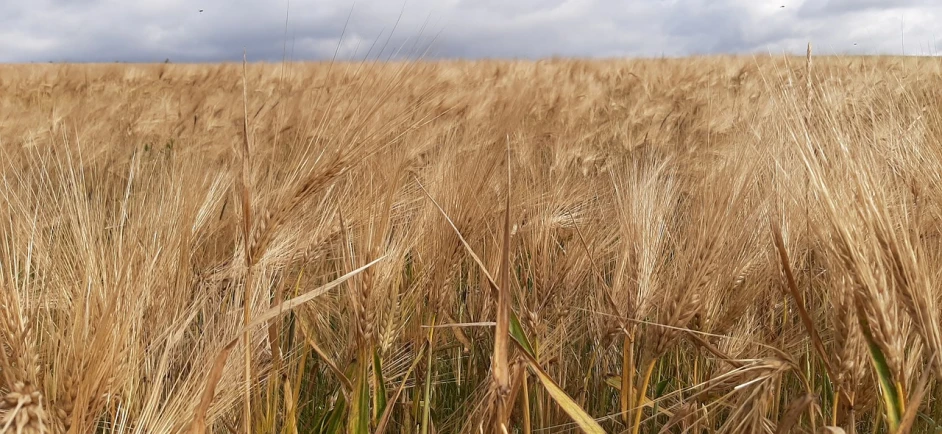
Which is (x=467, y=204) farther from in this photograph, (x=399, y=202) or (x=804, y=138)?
(x=804, y=138)

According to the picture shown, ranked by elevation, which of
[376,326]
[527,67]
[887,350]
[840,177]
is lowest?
[376,326]

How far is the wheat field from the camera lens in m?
0.78

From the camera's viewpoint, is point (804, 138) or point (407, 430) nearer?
point (804, 138)

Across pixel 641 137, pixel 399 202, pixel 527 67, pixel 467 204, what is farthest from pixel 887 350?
pixel 527 67

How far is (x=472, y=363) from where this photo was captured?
1.57 metres

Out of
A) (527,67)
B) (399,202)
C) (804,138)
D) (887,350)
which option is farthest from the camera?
(527,67)

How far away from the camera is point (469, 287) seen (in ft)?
5.45

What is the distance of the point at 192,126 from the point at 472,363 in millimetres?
2577

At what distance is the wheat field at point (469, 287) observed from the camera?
2.56 feet

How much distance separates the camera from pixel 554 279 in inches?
52.2

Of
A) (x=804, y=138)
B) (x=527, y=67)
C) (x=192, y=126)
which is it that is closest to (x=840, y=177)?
(x=804, y=138)

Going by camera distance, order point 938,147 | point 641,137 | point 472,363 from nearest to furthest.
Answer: point 938,147
point 472,363
point 641,137

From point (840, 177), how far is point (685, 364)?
894 mm

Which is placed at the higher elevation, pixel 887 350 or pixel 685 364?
pixel 887 350
